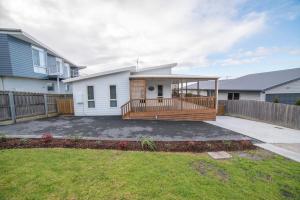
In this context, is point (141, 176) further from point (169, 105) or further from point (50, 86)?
point (50, 86)

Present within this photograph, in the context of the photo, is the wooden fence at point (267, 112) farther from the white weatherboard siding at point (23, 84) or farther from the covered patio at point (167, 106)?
the white weatherboard siding at point (23, 84)

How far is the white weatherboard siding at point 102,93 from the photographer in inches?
454

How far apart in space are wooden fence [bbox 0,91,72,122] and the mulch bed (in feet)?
13.5

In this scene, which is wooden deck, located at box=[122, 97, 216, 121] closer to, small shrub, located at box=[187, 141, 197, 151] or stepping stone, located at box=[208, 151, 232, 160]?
small shrub, located at box=[187, 141, 197, 151]

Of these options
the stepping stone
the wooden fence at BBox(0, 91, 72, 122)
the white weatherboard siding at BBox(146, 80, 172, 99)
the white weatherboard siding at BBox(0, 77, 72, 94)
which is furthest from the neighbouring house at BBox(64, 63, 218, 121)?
the stepping stone

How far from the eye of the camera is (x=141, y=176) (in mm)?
3428

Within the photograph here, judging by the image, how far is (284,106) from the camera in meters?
9.27

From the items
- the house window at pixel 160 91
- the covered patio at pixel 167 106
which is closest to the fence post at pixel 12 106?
the covered patio at pixel 167 106

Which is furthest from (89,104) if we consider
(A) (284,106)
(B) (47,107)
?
(A) (284,106)

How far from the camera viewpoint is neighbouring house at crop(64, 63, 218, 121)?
424 inches

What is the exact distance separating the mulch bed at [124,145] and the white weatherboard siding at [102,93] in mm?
6065

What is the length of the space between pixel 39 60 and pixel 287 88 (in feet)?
85.7

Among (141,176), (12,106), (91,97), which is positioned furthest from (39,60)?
(141,176)

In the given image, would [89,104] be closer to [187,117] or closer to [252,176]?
[187,117]
